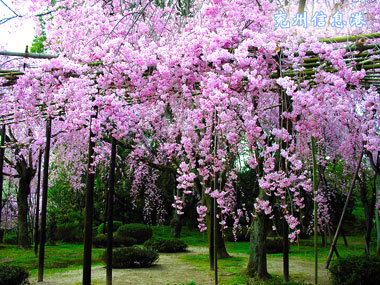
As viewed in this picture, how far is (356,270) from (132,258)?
4.45 meters

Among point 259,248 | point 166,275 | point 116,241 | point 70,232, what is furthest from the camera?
point 70,232

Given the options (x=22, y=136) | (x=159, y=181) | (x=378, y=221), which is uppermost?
(x=22, y=136)

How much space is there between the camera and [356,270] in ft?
16.1

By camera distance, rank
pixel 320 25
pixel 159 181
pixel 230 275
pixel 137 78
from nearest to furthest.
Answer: pixel 137 78 → pixel 320 25 → pixel 230 275 → pixel 159 181

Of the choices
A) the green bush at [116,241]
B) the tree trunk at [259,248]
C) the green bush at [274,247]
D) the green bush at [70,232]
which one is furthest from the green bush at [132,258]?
the green bush at [70,232]

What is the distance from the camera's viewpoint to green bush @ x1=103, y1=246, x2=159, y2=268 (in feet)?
24.6

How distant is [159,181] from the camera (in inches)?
593

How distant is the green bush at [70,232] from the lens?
14.0 m

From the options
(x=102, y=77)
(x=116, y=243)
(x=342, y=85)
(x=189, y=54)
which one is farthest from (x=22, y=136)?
(x=342, y=85)

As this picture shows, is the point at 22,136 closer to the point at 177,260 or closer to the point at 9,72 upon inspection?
the point at 177,260

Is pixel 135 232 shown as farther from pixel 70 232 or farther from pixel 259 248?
pixel 259 248

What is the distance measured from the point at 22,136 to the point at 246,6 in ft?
25.3

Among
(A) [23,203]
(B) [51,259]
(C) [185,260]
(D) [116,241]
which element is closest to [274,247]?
(C) [185,260]

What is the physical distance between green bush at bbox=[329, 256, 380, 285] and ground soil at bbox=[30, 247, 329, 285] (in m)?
0.94
